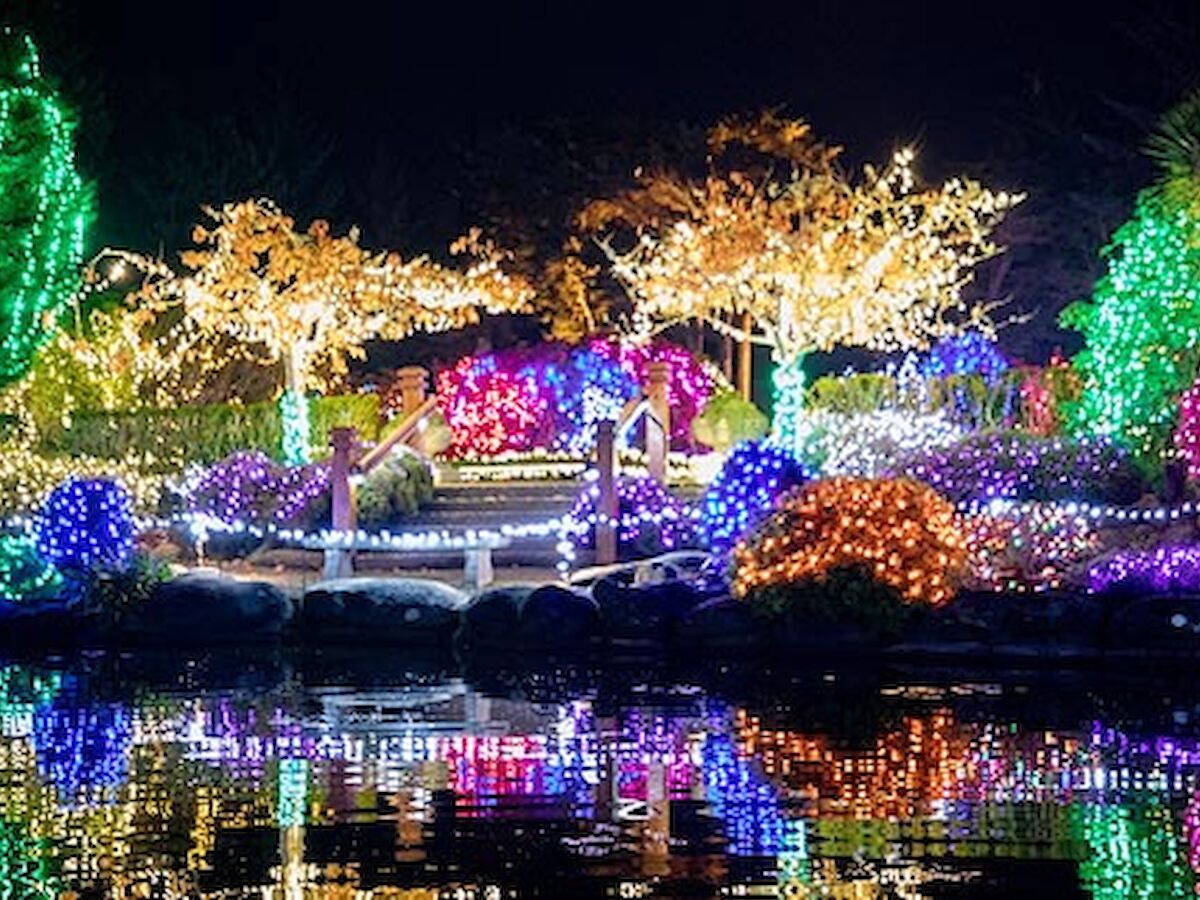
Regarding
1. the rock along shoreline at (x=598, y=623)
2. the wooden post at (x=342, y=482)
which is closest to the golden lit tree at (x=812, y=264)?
the wooden post at (x=342, y=482)

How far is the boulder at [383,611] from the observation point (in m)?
21.7

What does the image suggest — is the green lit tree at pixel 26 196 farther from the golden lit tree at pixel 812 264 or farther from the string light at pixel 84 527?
the golden lit tree at pixel 812 264

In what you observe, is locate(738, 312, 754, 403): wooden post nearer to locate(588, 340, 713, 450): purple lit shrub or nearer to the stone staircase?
locate(588, 340, 713, 450): purple lit shrub

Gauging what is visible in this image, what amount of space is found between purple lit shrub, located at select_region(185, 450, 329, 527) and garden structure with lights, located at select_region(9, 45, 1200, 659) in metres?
0.05

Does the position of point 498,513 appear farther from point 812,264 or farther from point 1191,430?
point 1191,430

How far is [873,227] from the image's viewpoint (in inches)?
1201

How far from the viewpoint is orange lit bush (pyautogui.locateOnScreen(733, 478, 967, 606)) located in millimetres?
19891

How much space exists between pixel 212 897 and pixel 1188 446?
49.2ft

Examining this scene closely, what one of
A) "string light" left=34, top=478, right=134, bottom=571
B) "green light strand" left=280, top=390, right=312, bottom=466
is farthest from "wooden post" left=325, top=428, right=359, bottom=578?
"green light strand" left=280, top=390, right=312, bottom=466

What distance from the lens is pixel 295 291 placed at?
32531 millimetres

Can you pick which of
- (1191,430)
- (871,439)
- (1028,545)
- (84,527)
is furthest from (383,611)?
(871,439)

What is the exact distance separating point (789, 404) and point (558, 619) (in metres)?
9.56

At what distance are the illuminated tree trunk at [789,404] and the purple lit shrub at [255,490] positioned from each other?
5666 millimetres

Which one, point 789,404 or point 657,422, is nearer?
point 657,422
